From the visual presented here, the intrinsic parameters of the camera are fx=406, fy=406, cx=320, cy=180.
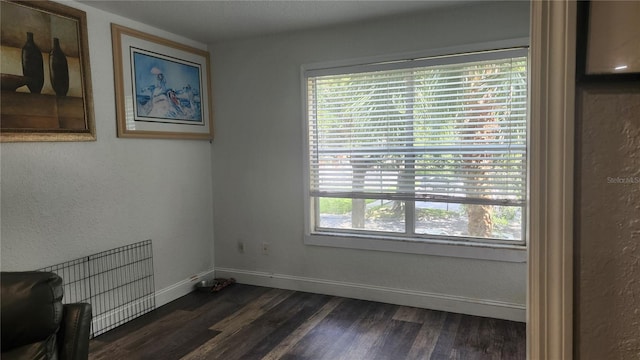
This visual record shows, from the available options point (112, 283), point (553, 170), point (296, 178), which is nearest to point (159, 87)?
point (296, 178)

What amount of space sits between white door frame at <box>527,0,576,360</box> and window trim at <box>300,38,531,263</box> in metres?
2.53

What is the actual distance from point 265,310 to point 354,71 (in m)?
2.06

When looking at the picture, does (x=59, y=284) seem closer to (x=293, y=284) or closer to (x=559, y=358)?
(x=559, y=358)

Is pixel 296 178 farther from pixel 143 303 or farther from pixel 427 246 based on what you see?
pixel 143 303

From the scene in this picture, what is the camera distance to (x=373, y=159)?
10.9 ft

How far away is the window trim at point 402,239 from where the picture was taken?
2.93m

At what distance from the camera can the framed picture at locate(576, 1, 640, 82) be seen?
53cm

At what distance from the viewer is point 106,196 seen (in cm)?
295

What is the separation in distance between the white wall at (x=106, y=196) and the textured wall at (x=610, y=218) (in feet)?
9.28

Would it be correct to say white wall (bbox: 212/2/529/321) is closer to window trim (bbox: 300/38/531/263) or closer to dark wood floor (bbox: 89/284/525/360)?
window trim (bbox: 300/38/531/263)

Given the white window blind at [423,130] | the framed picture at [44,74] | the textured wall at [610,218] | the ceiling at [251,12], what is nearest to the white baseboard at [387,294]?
the white window blind at [423,130]

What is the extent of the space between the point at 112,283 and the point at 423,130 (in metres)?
2.61

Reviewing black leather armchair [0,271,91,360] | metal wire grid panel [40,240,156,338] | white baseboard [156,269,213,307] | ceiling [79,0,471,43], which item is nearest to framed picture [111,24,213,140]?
ceiling [79,0,471,43]

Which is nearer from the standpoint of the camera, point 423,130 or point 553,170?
point 553,170
